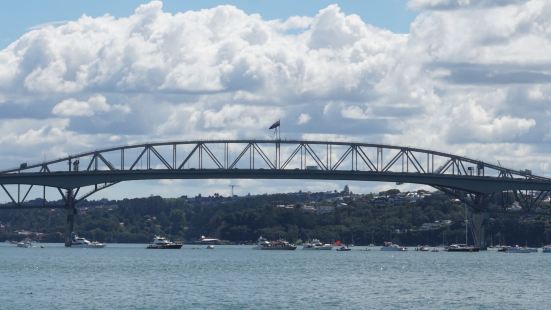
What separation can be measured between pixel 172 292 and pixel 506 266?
5806cm

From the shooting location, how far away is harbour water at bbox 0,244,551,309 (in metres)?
88.6

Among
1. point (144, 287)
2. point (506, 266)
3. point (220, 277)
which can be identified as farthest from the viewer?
point (506, 266)

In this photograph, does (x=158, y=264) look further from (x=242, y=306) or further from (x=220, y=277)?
(x=242, y=306)

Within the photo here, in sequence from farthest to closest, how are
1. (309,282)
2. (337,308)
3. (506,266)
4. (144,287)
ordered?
(506,266) → (309,282) → (144,287) → (337,308)

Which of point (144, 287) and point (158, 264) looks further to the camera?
point (158, 264)

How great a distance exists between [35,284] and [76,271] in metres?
22.7

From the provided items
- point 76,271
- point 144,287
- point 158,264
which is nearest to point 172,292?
point 144,287

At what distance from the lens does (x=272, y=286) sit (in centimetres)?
10562

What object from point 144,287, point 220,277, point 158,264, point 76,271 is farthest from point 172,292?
point 158,264

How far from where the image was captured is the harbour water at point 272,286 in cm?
8862

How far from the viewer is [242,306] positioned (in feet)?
284

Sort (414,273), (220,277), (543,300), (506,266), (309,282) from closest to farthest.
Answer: (543,300)
(309,282)
(220,277)
(414,273)
(506,266)

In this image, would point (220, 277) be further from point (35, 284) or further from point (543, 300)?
point (543, 300)

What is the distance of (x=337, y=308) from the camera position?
84.9 metres
